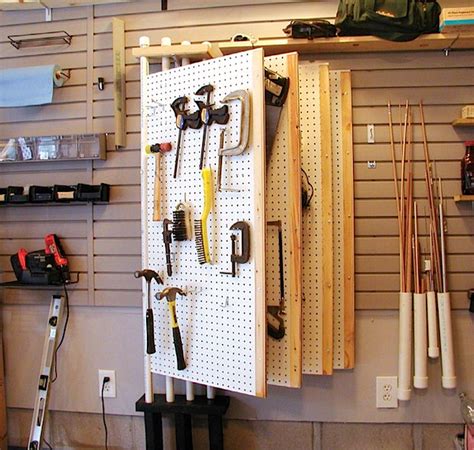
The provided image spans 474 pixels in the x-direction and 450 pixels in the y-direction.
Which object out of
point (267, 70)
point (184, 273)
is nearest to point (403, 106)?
point (267, 70)

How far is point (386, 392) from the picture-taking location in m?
1.84

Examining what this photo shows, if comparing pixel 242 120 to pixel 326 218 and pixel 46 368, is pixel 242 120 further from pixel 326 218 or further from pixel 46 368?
pixel 46 368

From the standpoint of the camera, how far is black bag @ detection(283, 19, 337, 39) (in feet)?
5.56

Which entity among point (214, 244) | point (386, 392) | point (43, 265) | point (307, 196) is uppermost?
point (307, 196)

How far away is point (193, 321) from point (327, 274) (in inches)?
26.1

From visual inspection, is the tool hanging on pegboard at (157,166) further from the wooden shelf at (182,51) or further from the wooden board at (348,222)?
the wooden board at (348,222)

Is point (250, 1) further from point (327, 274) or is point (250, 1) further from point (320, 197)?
point (327, 274)

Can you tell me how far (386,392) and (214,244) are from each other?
3.84 feet

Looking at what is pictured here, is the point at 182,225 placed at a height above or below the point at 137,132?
below

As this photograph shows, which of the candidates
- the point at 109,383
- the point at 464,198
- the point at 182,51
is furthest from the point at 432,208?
the point at 109,383

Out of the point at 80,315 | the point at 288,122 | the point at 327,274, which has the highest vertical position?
the point at 288,122

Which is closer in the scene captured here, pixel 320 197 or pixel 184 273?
pixel 184 273

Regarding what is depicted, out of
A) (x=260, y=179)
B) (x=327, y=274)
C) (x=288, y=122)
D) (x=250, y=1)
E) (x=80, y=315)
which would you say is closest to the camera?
(x=260, y=179)

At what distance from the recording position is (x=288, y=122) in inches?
61.5
